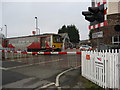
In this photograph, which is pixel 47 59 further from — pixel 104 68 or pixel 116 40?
pixel 104 68

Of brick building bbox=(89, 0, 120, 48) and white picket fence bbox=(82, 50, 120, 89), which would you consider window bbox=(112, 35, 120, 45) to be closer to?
brick building bbox=(89, 0, 120, 48)

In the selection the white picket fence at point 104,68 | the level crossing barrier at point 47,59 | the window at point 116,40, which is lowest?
the level crossing barrier at point 47,59

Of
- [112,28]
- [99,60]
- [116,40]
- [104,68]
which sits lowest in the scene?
[104,68]

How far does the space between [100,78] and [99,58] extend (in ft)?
2.46

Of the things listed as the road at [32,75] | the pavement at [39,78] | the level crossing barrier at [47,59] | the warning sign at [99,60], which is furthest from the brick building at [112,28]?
the road at [32,75]

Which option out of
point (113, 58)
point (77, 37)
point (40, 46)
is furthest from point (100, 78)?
point (77, 37)

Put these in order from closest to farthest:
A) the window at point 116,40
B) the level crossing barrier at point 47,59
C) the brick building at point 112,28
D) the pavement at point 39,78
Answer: the pavement at point 39,78 → the brick building at point 112,28 → the window at point 116,40 → the level crossing barrier at point 47,59

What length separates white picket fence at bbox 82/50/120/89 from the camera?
313 cm

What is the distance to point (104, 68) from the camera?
3.54m

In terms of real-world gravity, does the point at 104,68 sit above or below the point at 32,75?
above

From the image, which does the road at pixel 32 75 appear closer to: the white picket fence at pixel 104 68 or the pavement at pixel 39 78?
the pavement at pixel 39 78

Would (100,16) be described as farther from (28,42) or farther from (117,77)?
(28,42)

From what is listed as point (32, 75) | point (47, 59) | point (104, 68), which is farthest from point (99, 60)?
point (47, 59)

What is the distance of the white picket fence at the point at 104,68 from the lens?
3.13 m
